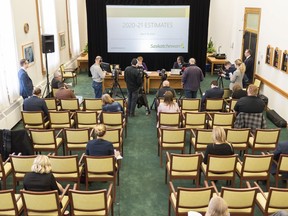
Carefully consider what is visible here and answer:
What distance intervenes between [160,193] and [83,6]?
1412 cm

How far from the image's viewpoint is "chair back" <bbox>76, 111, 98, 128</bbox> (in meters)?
7.11

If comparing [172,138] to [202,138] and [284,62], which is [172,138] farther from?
[284,62]

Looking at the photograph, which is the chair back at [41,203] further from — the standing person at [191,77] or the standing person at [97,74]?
the standing person at [191,77]

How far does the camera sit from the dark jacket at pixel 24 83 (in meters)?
8.54

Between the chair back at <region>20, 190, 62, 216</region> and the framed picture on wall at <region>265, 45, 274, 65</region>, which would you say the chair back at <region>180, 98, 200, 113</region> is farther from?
the chair back at <region>20, 190, 62, 216</region>

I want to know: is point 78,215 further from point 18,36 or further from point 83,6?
point 83,6

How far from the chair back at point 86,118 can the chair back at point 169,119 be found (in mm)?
1354

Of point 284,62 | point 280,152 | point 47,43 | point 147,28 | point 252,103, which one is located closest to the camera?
point 280,152

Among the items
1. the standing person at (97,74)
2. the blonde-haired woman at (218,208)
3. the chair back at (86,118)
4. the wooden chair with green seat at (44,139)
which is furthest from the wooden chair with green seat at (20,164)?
the standing person at (97,74)

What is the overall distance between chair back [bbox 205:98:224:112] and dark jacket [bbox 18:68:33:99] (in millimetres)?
4466

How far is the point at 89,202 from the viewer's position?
4102 mm

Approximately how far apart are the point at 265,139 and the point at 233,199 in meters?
2.33

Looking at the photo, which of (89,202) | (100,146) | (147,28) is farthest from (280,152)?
(147,28)

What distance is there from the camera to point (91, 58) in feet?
47.7
